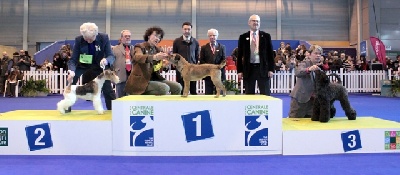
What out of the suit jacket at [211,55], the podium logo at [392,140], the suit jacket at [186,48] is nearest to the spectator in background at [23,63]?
the suit jacket at [211,55]

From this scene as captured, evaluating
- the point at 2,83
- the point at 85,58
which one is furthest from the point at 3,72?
the point at 85,58

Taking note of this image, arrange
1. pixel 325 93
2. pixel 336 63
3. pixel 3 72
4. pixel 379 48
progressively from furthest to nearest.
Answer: pixel 379 48, pixel 336 63, pixel 3 72, pixel 325 93

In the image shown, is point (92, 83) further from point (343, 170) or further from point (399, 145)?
point (399, 145)

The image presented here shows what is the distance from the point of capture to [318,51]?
13.8ft

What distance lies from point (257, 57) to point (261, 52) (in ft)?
0.27

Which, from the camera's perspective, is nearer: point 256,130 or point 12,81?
point 256,130

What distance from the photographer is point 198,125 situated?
3342 millimetres

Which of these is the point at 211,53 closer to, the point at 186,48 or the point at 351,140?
the point at 186,48

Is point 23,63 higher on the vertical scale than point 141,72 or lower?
higher

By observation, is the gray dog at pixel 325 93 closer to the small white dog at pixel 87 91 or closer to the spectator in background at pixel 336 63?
the small white dog at pixel 87 91

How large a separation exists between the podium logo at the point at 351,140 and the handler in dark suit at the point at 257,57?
5.00 ft

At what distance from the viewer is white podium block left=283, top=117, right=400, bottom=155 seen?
341cm

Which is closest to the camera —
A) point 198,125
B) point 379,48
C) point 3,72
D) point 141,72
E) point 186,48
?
point 198,125

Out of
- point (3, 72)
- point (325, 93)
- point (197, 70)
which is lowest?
point (325, 93)
